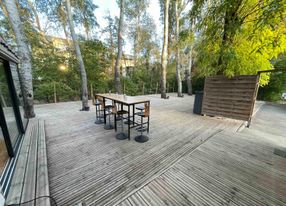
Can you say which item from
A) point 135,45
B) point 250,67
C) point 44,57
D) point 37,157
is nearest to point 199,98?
point 250,67

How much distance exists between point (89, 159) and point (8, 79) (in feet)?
7.57

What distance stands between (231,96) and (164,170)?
3694 millimetres

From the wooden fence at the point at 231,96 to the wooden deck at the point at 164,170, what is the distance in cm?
129

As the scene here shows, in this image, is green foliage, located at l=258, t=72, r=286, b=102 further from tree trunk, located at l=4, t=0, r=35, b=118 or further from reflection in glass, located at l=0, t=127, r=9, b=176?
tree trunk, located at l=4, t=0, r=35, b=118

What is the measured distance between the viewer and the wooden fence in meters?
3.81

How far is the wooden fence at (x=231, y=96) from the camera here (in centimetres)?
381

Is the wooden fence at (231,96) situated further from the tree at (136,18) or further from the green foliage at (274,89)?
the tree at (136,18)

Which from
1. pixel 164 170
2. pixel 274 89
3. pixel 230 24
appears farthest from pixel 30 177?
pixel 274 89

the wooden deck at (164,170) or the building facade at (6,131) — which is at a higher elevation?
the building facade at (6,131)

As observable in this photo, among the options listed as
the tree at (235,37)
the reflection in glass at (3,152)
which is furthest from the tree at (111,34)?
the reflection in glass at (3,152)

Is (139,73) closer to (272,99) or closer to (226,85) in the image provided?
(226,85)

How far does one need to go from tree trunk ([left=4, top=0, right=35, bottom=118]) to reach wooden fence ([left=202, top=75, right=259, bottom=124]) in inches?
236

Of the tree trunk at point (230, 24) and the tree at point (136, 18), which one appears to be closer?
the tree trunk at point (230, 24)

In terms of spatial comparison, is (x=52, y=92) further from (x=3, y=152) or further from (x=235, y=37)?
(x=235, y=37)
